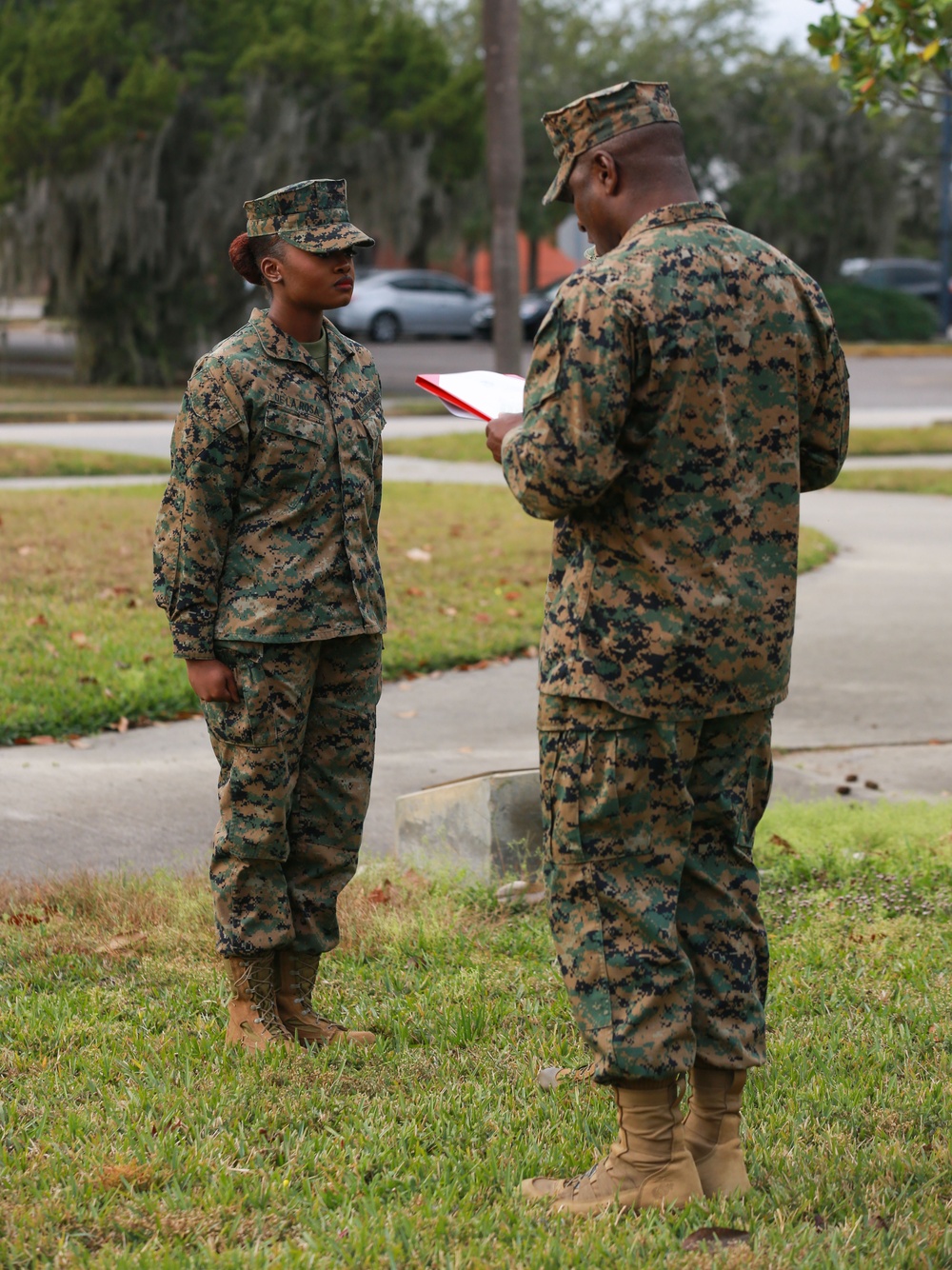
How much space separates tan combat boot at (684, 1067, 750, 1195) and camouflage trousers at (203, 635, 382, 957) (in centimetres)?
114

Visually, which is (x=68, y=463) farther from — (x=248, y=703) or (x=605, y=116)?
(x=605, y=116)

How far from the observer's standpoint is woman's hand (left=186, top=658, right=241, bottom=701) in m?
3.58

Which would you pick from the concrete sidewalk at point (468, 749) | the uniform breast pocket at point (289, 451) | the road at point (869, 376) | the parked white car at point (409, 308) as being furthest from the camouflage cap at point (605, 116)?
the parked white car at point (409, 308)

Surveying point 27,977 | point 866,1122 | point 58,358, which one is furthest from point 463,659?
point 58,358

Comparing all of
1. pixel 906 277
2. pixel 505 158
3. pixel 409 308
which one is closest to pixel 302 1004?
pixel 505 158

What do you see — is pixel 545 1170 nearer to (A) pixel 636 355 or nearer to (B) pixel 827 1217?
(B) pixel 827 1217

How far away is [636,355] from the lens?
2662 millimetres

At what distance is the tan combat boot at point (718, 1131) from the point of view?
2990 millimetres

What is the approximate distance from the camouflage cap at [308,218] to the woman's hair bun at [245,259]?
84 mm

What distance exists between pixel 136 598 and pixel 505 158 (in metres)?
12.1

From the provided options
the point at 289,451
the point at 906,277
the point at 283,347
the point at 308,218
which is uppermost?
the point at 906,277

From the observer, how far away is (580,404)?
2.63 meters

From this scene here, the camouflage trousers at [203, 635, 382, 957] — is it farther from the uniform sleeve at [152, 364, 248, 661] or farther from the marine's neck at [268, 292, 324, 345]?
the marine's neck at [268, 292, 324, 345]

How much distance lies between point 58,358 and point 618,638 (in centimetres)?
3292
